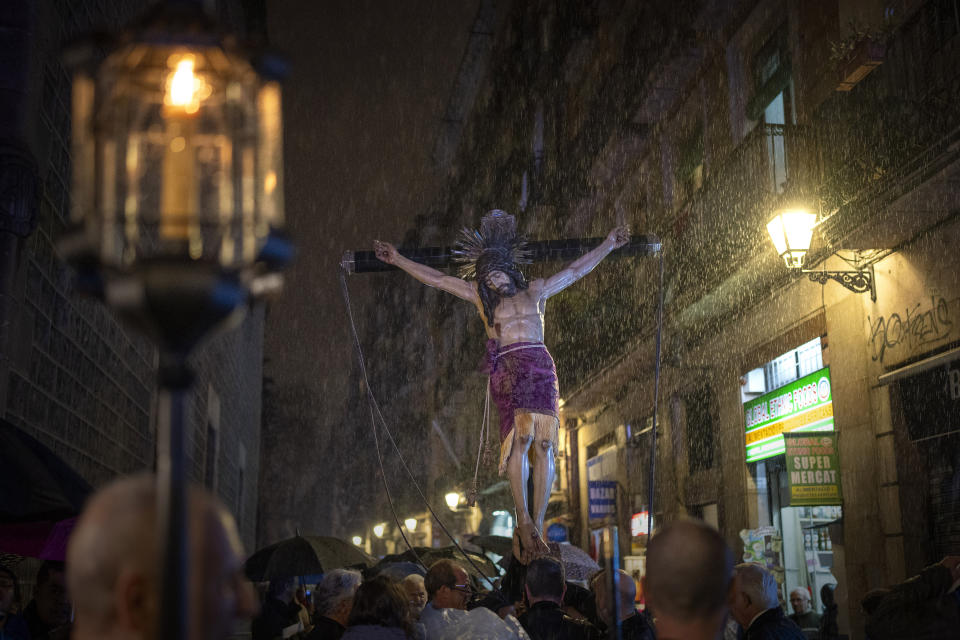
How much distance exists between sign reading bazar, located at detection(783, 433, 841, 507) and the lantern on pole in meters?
10.8

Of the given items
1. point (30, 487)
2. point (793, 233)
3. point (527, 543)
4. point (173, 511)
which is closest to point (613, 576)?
point (173, 511)

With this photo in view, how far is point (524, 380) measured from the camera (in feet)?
22.4

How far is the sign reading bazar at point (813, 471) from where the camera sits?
448 inches

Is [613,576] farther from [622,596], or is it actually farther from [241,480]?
[241,480]

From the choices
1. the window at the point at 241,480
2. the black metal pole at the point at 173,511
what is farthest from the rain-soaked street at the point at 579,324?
the window at the point at 241,480

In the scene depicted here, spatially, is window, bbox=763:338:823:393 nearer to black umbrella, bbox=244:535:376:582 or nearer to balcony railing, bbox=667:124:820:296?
balcony railing, bbox=667:124:820:296

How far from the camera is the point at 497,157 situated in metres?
32.5

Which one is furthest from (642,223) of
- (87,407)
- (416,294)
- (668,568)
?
(416,294)

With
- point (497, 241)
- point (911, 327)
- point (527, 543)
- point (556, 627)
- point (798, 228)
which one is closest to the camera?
point (556, 627)

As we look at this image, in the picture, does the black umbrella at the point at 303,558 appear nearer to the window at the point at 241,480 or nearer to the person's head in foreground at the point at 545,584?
the person's head in foreground at the point at 545,584

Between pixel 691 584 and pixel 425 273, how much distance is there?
17.9 feet

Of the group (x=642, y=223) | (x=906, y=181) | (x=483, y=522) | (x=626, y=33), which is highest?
(x=626, y=33)

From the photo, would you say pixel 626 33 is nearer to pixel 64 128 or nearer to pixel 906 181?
pixel 906 181

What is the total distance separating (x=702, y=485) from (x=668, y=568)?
50.1 feet
